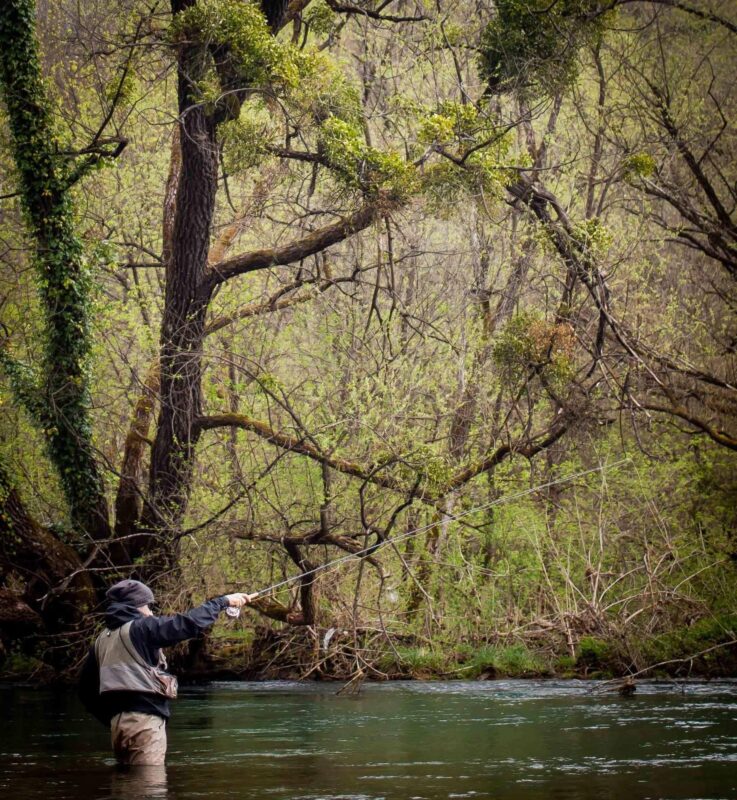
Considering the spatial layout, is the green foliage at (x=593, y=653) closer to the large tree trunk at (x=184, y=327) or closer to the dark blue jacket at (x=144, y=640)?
the large tree trunk at (x=184, y=327)

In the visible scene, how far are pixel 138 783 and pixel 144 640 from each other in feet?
3.56

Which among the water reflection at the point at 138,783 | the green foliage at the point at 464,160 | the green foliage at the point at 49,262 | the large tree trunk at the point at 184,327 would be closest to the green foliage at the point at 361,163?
the green foliage at the point at 464,160

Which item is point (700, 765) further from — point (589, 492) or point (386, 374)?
point (589, 492)

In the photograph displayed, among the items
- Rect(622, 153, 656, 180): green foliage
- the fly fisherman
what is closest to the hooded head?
the fly fisherman

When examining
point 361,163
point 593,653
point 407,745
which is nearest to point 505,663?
point 593,653

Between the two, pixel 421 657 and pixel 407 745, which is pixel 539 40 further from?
pixel 407 745

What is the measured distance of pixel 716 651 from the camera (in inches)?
562

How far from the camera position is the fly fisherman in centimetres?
770

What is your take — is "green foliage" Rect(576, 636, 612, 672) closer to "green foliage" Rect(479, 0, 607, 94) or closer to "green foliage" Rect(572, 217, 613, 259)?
"green foliage" Rect(572, 217, 613, 259)

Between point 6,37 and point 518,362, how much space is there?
7.92m

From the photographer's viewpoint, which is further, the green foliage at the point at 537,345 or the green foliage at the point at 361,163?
the green foliage at the point at 537,345

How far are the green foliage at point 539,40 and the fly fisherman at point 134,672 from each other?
864 centimetres

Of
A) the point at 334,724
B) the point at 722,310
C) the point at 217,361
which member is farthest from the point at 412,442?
the point at 722,310

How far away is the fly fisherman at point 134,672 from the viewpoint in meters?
7.70
